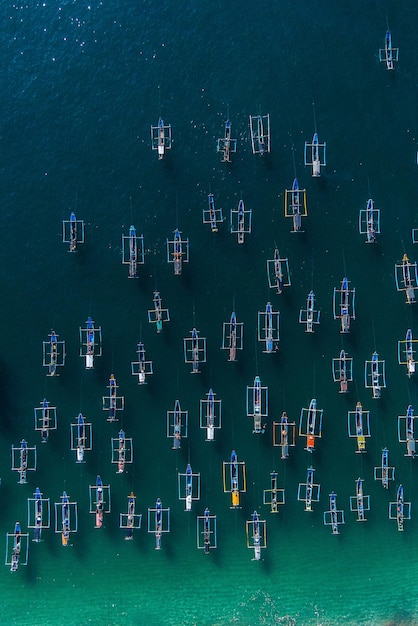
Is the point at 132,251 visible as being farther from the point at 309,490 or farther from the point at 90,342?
the point at 309,490

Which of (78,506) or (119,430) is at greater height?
(119,430)

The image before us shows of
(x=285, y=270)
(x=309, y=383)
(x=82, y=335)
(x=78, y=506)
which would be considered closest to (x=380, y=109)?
(x=285, y=270)

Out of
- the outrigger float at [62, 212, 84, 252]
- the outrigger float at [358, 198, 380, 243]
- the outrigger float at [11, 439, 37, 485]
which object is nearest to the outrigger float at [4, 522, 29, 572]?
the outrigger float at [11, 439, 37, 485]

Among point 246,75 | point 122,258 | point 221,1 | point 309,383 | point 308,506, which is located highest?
point 221,1

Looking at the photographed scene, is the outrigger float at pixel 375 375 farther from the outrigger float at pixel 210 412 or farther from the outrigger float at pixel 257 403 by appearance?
the outrigger float at pixel 210 412

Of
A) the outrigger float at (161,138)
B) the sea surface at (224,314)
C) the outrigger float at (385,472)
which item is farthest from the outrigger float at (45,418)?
the outrigger float at (385,472)

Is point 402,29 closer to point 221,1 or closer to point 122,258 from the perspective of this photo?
point 221,1

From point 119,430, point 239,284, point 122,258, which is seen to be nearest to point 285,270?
point 239,284
